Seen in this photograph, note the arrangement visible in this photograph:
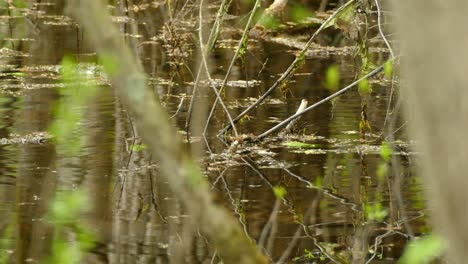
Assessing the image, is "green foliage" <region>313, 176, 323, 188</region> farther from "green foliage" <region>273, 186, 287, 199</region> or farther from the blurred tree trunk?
the blurred tree trunk

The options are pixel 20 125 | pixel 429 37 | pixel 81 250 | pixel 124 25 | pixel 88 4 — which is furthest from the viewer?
pixel 124 25

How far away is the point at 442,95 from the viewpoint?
113 cm

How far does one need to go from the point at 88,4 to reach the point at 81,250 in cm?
353

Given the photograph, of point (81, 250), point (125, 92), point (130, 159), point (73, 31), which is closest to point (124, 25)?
point (73, 31)

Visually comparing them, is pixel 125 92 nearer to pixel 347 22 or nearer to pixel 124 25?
pixel 347 22

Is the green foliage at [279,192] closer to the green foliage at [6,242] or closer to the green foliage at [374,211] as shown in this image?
the green foliage at [374,211]

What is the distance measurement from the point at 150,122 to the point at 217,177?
15.1 ft

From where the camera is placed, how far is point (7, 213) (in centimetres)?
522

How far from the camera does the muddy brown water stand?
4.82 meters

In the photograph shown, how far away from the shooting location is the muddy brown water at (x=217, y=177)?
4824mm

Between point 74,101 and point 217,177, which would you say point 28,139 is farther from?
point 217,177

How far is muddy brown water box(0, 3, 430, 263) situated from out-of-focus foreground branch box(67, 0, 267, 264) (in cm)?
307

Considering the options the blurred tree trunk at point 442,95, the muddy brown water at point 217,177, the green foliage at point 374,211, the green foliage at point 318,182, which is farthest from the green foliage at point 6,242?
the blurred tree trunk at point 442,95

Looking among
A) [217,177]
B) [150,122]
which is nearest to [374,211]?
[217,177]
